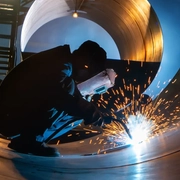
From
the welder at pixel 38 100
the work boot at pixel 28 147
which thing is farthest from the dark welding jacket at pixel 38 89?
the work boot at pixel 28 147

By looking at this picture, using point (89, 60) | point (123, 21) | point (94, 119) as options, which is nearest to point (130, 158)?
point (94, 119)

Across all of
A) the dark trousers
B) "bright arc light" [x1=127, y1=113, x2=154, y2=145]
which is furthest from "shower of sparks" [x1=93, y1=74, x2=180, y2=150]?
the dark trousers

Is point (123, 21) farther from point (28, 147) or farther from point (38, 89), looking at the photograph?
point (28, 147)

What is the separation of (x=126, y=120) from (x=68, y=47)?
53cm

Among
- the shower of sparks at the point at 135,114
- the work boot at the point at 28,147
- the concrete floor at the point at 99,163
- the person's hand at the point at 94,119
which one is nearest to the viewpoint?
the concrete floor at the point at 99,163

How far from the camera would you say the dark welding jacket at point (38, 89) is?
5.42 ft

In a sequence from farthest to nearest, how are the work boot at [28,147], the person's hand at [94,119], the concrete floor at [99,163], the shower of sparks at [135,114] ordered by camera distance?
the shower of sparks at [135,114] < the person's hand at [94,119] < the work boot at [28,147] < the concrete floor at [99,163]

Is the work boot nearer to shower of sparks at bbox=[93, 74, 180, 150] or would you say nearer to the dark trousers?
the dark trousers

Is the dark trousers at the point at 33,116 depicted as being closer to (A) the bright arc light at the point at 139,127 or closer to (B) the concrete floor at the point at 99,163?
(B) the concrete floor at the point at 99,163

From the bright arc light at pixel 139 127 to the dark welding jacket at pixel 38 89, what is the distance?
306 mm

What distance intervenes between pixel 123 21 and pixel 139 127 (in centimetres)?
69

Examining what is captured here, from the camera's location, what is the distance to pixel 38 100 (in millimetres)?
1673

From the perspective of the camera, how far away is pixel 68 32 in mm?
2043

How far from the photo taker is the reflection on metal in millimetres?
1991
